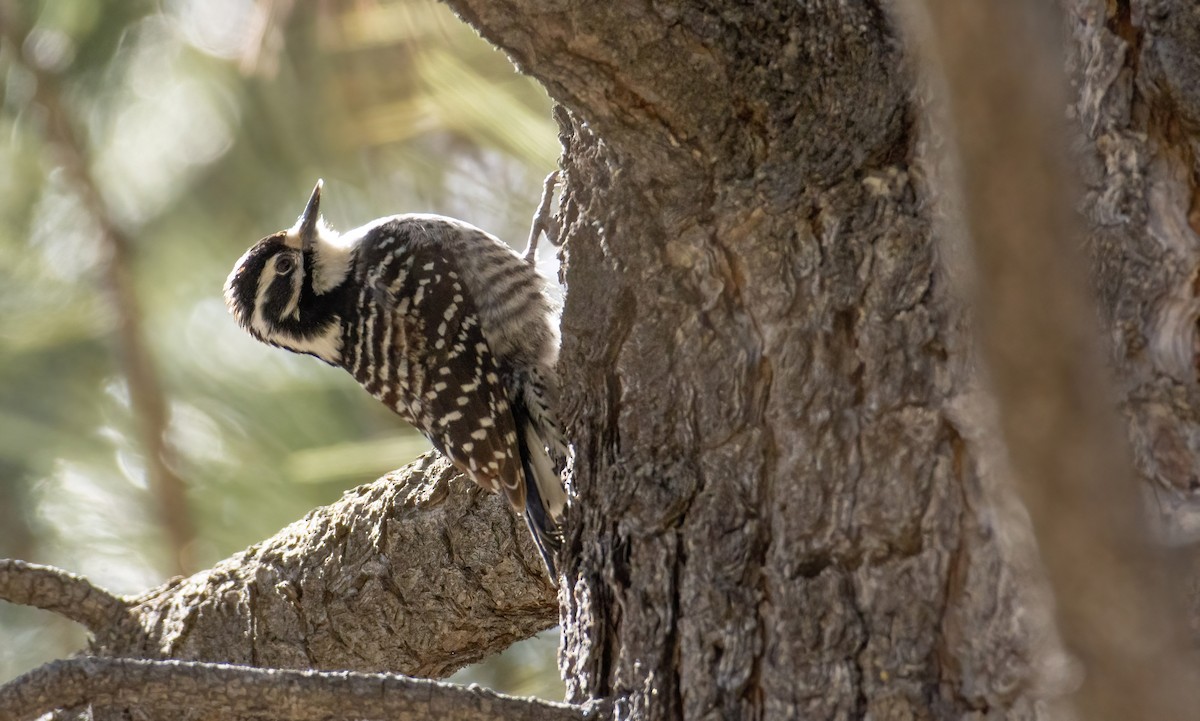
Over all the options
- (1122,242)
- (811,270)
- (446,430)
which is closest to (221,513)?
(446,430)

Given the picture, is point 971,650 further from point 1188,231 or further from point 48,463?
point 48,463

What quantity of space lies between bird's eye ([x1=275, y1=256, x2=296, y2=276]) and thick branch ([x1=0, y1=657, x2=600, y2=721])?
6.90ft

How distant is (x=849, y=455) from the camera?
150 centimetres

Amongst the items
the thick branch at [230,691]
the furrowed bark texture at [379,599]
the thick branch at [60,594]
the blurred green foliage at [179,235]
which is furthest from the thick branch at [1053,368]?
the blurred green foliage at [179,235]

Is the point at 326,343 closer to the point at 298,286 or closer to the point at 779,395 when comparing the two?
the point at 298,286

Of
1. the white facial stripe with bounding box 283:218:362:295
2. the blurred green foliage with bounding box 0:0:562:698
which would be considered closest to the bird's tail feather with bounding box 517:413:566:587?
the white facial stripe with bounding box 283:218:362:295

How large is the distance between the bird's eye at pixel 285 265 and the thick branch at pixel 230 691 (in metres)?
2.10

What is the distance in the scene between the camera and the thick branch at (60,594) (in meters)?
1.97

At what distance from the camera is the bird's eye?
11.3 feet

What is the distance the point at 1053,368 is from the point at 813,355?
2.99 ft

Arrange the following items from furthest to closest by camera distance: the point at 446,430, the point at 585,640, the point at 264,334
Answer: the point at 264,334 → the point at 446,430 → the point at 585,640

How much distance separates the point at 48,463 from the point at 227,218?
1.36 m

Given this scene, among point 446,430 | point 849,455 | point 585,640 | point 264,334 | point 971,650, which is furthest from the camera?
point 264,334

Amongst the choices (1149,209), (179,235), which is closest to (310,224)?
(179,235)
